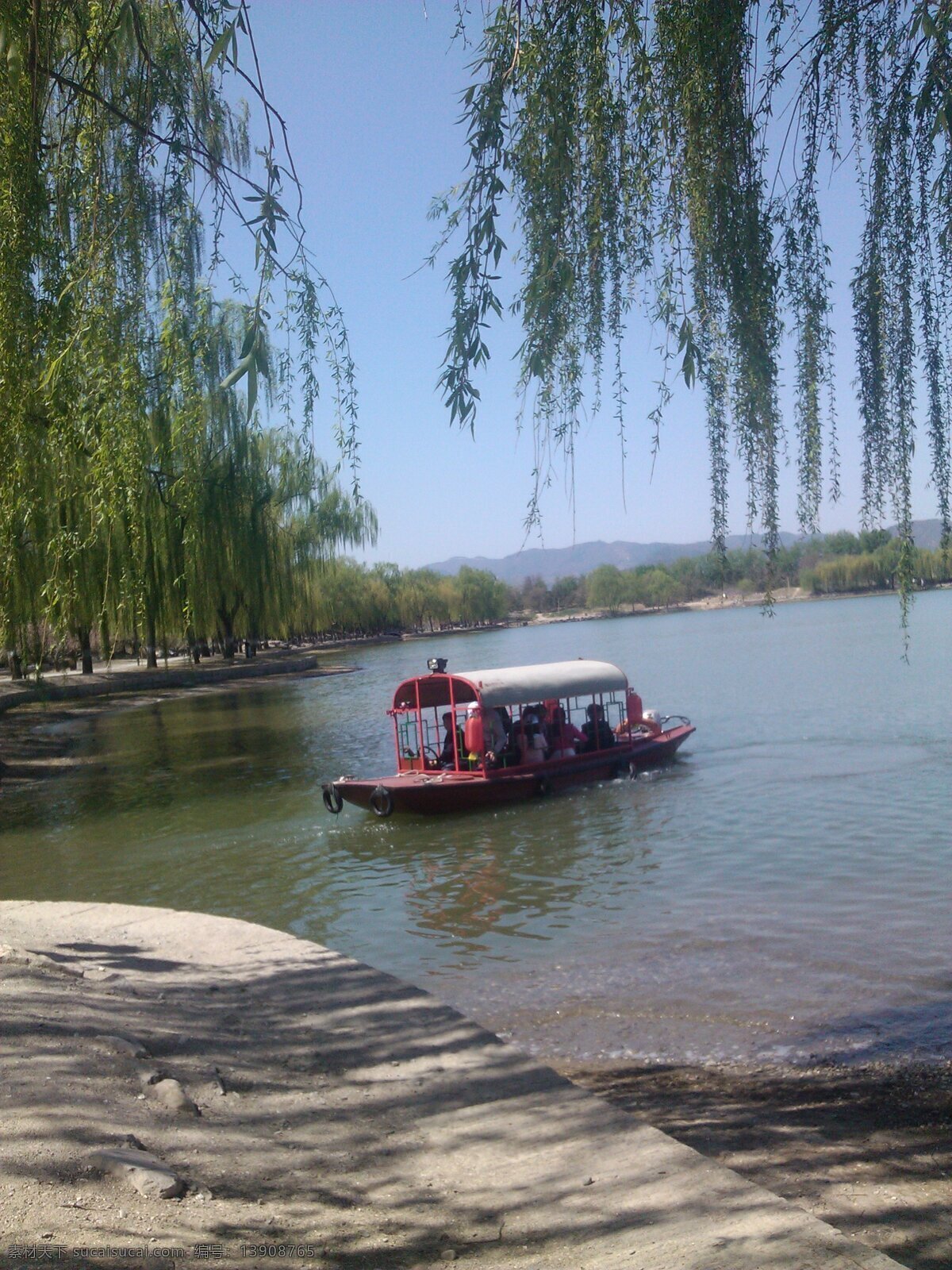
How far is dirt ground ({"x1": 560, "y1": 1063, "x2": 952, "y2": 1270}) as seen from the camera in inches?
166

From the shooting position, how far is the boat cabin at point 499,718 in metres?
16.3

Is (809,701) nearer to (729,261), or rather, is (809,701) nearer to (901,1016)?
(901,1016)

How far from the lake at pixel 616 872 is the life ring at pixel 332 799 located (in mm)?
205

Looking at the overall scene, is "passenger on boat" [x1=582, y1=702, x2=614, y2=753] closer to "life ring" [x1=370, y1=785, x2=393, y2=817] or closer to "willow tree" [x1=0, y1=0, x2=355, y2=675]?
"life ring" [x1=370, y1=785, x2=393, y2=817]

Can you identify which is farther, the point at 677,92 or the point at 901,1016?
the point at 901,1016

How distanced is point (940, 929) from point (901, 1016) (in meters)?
2.13

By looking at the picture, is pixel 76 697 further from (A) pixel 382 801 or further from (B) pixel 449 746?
(A) pixel 382 801

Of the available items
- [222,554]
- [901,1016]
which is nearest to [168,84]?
[901,1016]

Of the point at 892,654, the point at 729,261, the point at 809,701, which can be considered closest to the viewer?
the point at 729,261

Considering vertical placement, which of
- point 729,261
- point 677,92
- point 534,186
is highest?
point 677,92

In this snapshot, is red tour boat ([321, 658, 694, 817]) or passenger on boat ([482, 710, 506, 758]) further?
passenger on boat ([482, 710, 506, 758])

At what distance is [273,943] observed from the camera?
732 centimetres

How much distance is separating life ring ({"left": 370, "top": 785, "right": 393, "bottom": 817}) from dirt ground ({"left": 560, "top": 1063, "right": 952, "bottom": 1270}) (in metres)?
9.23

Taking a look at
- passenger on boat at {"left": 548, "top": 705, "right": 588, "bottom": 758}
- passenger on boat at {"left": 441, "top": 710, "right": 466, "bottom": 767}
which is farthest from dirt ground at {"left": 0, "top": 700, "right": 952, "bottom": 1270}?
passenger on boat at {"left": 548, "top": 705, "right": 588, "bottom": 758}
